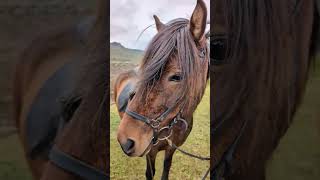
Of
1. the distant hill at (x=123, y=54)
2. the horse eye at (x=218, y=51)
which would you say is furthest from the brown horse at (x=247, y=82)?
the distant hill at (x=123, y=54)

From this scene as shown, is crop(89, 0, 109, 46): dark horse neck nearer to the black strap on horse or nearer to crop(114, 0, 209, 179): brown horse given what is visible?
crop(114, 0, 209, 179): brown horse

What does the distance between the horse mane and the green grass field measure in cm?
11

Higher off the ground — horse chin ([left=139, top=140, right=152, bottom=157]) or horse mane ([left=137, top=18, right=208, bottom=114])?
horse mane ([left=137, top=18, right=208, bottom=114])

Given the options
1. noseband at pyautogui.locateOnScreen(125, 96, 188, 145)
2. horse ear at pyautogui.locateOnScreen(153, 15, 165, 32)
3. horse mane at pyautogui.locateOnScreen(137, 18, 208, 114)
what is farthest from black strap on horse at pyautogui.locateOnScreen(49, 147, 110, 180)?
horse ear at pyautogui.locateOnScreen(153, 15, 165, 32)

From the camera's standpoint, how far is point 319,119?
3.92 meters

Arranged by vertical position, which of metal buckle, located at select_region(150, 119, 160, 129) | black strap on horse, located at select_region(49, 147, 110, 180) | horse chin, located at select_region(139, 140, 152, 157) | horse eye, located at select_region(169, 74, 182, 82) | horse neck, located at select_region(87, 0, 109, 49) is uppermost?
horse neck, located at select_region(87, 0, 109, 49)

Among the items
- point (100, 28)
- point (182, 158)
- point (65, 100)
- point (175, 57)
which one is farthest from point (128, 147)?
point (100, 28)

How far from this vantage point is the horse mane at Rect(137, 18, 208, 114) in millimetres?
3838

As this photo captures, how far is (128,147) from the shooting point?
12.6 feet

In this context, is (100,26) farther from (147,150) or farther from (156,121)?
(147,150)

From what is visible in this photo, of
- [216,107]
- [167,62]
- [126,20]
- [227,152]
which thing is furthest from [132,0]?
A: [227,152]

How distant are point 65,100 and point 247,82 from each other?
3.39 feet

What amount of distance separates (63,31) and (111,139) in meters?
0.68

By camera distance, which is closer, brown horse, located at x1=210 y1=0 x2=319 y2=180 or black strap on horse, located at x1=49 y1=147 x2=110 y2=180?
black strap on horse, located at x1=49 y1=147 x2=110 y2=180
